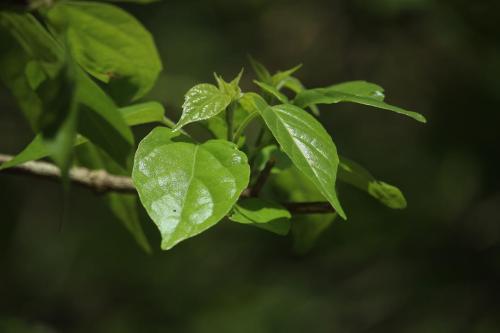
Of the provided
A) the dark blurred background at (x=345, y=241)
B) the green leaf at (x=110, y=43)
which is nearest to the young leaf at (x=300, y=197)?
the green leaf at (x=110, y=43)

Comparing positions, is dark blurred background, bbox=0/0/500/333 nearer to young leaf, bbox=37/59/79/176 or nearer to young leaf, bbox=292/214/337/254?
young leaf, bbox=292/214/337/254

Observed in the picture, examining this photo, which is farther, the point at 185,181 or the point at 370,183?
the point at 370,183

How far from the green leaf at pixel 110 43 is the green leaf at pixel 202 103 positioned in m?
0.12

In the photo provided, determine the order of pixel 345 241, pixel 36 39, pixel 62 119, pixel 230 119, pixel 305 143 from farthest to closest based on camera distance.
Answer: pixel 345 241 < pixel 230 119 < pixel 305 143 < pixel 36 39 < pixel 62 119

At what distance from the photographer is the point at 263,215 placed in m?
1.08

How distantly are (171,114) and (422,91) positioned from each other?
56.7 inches

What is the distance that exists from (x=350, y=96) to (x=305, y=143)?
0.11m

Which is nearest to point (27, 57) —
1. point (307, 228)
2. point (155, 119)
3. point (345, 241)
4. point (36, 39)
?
point (36, 39)

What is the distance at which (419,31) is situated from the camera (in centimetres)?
417

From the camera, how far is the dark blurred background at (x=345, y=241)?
143 inches

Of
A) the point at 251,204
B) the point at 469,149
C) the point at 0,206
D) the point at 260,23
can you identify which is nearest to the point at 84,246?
the point at 0,206

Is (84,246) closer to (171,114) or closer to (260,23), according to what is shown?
(171,114)

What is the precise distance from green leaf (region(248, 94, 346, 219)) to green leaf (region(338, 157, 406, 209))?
164 mm

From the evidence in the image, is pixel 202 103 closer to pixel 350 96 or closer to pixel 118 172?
pixel 350 96
